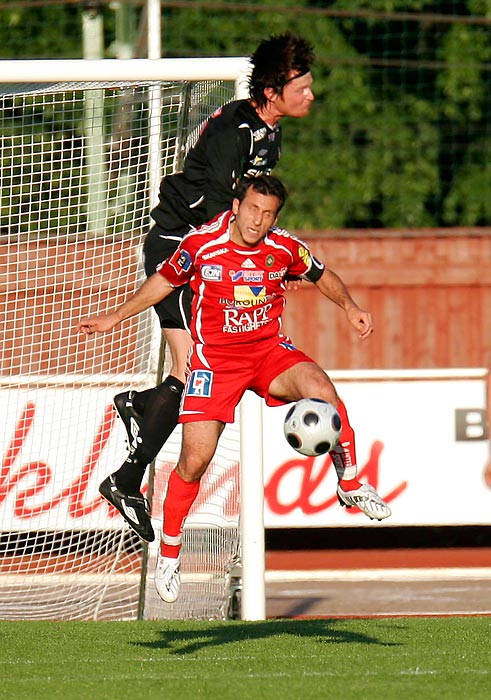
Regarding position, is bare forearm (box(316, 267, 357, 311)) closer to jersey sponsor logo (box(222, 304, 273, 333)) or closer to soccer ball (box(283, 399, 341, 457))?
jersey sponsor logo (box(222, 304, 273, 333))

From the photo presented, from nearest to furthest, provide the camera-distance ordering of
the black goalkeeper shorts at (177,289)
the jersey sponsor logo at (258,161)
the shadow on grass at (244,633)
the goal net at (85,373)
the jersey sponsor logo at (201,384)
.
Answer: the jersey sponsor logo at (201,384)
the jersey sponsor logo at (258,161)
the black goalkeeper shorts at (177,289)
the shadow on grass at (244,633)
the goal net at (85,373)

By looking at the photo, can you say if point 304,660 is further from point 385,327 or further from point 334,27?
point 334,27

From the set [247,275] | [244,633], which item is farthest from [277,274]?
[244,633]

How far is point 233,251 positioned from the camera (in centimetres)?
638

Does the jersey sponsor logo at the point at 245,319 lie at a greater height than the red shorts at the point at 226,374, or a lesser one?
greater

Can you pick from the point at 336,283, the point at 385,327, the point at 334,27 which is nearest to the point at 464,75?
the point at 334,27

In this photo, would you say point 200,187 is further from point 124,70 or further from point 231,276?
point 124,70

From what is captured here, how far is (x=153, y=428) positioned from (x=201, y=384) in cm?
60

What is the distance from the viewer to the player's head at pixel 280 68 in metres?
6.50

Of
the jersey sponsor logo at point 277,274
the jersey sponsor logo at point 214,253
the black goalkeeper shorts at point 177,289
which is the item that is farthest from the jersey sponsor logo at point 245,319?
the black goalkeeper shorts at point 177,289

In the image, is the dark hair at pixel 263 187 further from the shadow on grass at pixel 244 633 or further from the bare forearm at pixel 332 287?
the shadow on grass at pixel 244 633

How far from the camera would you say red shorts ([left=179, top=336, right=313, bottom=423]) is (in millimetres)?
6484

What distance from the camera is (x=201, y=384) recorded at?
650cm

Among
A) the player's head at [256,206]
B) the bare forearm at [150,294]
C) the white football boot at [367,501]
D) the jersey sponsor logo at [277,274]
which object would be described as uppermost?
the player's head at [256,206]
